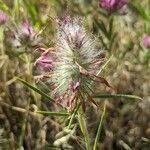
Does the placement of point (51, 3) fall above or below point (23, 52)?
above

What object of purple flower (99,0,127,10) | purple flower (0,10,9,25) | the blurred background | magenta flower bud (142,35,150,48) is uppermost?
purple flower (99,0,127,10)

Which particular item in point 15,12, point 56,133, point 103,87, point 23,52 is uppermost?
point 15,12

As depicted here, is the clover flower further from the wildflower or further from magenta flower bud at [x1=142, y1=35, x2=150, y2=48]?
magenta flower bud at [x1=142, y1=35, x2=150, y2=48]

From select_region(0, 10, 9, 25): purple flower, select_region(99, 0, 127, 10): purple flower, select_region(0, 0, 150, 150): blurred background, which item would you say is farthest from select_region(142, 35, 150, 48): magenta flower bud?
select_region(0, 10, 9, 25): purple flower

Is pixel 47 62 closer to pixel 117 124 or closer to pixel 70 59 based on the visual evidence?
pixel 70 59

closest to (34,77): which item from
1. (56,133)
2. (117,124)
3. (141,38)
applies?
(56,133)

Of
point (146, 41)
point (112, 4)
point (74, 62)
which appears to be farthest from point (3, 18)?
point (74, 62)
